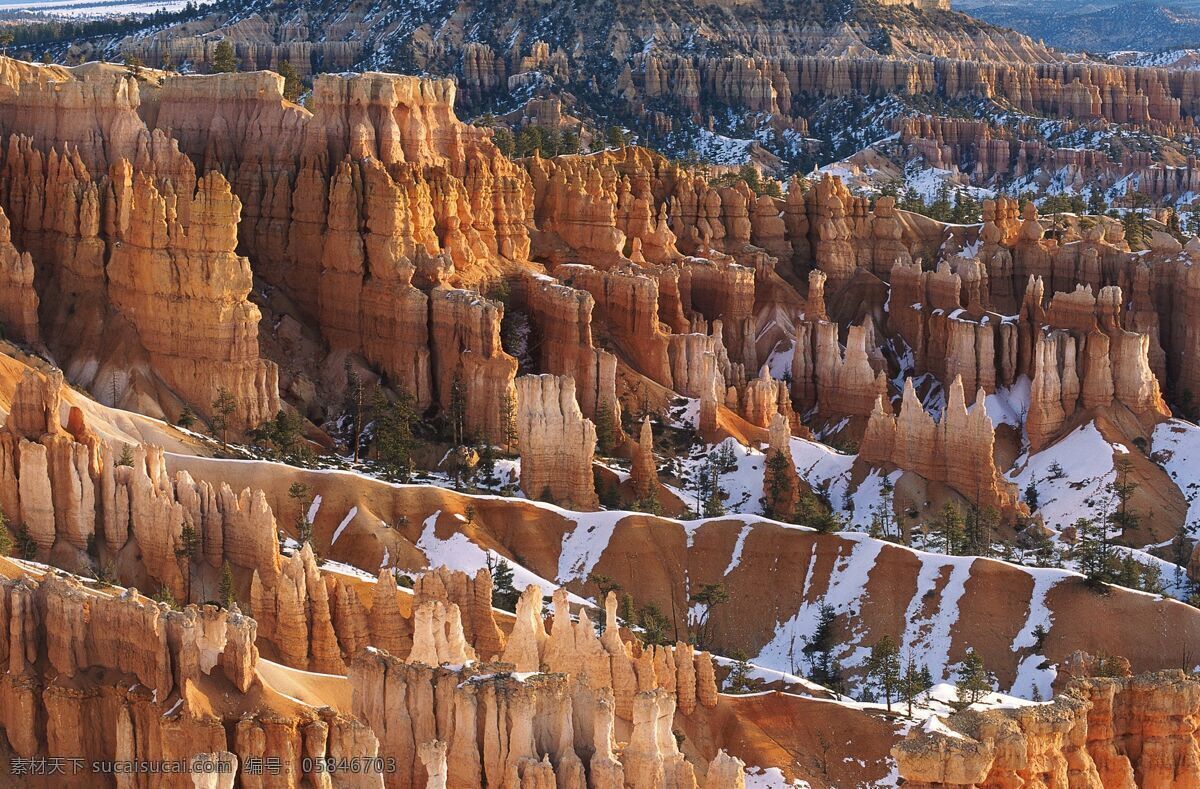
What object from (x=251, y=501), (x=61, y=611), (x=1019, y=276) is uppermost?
(x=61, y=611)

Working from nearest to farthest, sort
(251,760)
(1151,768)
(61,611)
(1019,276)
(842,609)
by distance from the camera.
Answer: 1. (251,760)
2. (61,611)
3. (1151,768)
4. (842,609)
5. (1019,276)

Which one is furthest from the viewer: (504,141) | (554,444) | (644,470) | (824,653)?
(504,141)

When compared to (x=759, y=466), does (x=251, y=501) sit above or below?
above

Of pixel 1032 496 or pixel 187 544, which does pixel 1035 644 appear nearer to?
pixel 1032 496

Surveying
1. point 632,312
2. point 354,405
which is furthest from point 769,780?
point 632,312

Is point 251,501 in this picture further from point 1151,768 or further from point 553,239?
point 553,239

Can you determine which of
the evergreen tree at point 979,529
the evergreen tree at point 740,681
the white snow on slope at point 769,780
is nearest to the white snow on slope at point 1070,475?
the evergreen tree at point 979,529

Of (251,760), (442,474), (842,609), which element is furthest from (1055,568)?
(251,760)

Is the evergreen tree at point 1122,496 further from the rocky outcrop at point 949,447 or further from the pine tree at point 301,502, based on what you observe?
the pine tree at point 301,502
